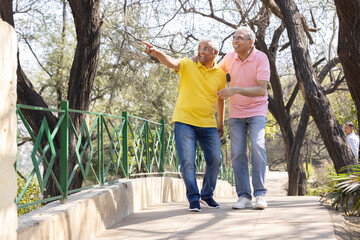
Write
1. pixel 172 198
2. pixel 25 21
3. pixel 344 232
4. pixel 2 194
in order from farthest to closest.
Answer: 1. pixel 25 21
2. pixel 172 198
3. pixel 344 232
4. pixel 2 194

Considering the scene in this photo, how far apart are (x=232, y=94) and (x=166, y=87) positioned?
13.1 meters

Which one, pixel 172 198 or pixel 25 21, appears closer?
pixel 172 198

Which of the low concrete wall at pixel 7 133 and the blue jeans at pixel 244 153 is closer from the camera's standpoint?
the low concrete wall at pixel 7 133

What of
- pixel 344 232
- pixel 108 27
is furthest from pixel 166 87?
pixel 344 232

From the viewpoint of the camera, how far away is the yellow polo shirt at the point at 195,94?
5123 mm

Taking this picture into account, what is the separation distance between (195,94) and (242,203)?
1.28m

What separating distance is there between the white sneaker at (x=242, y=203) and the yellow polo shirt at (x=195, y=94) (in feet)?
2.88

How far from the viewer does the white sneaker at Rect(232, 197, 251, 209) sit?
520 centimetres

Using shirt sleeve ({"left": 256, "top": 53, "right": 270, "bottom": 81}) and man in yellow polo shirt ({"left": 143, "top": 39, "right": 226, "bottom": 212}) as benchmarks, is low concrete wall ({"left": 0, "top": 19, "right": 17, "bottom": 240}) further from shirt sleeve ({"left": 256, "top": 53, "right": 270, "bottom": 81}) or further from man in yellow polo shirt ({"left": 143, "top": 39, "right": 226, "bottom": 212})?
shirt sleeve ({"left": 256, "top": 53, "right": 270, "bottom": 81})

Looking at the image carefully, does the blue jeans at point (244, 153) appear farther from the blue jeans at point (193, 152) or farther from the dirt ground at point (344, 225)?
the dirt ground at point (344, 225)

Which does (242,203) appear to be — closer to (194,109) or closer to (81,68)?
(194,109)

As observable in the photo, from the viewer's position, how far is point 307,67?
28.8 feet

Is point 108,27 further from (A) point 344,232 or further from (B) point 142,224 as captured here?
(A) point 344,232

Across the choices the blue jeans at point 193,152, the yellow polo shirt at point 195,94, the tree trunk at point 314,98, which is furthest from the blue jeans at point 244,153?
the tree trunk at point 314,98
